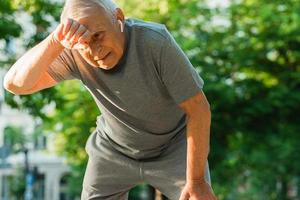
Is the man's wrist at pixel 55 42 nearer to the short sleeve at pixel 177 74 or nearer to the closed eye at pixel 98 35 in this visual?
the closed eye at pixel 98 35

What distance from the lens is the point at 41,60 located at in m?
2.70

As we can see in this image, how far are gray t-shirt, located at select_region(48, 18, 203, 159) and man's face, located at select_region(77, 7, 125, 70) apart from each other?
7cm

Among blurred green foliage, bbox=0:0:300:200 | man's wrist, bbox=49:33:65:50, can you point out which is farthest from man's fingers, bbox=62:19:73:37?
blurred green foliage, bbox=0:0:300:200

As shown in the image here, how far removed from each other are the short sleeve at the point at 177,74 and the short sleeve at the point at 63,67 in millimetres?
437

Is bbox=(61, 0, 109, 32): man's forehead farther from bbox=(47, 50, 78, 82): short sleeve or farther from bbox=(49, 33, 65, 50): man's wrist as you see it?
bbox=(47, 50, 78, 82): short sleeve

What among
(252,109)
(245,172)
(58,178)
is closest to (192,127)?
(252,109)

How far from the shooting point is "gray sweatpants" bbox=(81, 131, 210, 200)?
3086 millimetres

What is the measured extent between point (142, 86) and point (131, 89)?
0.17ft

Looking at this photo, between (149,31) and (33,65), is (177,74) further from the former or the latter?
(33,65)

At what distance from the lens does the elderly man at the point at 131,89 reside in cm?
265

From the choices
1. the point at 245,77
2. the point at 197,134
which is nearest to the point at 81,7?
the point at 197,134

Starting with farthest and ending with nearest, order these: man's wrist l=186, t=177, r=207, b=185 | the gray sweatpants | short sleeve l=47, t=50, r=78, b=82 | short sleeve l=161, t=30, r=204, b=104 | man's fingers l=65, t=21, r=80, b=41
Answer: the gray sweatpants
short sleeve l=47, t=50, r=78, b=82
man's wrist l=186, t=177, r=207, b=185
short sleeve l=161, t=30, r=204, b=104
man's fingers l=65, t=21, r=80, b=41

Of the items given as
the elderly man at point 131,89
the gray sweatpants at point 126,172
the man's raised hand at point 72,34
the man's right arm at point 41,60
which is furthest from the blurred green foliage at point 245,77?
the man's raised hand at point 72,34

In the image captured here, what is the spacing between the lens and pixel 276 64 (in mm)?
14156
